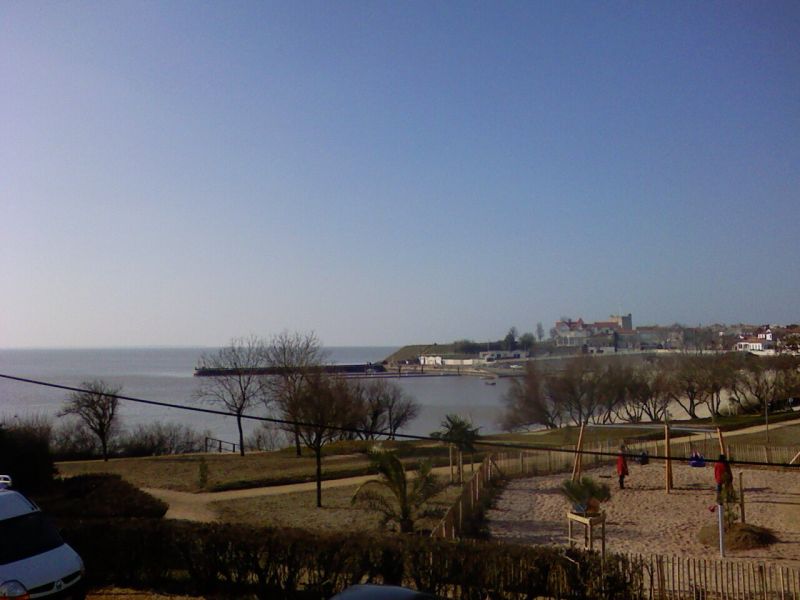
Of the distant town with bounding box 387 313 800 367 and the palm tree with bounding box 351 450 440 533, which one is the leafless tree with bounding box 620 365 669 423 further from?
the palm tree with bounding box 351 450 440 533

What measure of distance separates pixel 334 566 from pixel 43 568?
3730 millimetres

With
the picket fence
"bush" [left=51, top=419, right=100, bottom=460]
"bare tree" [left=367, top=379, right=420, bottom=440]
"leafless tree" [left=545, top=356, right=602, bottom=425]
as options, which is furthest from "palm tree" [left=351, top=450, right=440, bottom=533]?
"leafless tree" [left=545, top=356, right=602, bottom=425]

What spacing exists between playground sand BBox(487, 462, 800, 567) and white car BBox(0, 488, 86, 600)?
10.4 metres

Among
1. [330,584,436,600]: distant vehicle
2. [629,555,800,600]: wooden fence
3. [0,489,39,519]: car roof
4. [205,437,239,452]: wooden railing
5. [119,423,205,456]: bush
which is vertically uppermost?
[0,489,39,519]: car roof

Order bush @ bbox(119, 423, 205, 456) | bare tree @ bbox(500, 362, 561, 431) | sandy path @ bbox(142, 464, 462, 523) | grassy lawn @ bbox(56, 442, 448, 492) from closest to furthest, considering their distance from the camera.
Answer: sandy path @ bbox(142, 464, 462, 523) < grassy lawn @ bbox(56, 442, 448, 492) < bush @ bbox(119, 423, 205, 456) < bare tree @ bbox(500, 362, 561, 431)

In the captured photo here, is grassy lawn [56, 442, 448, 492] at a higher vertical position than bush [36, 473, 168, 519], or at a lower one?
lower

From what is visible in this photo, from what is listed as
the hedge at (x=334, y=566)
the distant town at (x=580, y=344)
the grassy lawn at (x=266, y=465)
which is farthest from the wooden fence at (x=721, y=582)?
the distant town at (x=580, y=344)

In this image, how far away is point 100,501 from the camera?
50.6ft

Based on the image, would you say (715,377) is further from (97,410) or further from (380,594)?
(380,594)

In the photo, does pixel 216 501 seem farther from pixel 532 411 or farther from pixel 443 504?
pixel 532 411

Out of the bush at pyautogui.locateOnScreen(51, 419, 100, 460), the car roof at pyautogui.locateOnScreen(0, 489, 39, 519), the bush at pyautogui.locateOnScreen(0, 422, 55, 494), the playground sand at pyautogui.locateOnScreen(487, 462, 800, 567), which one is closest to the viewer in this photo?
the car roof at pyautogui.locateOnScreen(0, 489, 39, 519)

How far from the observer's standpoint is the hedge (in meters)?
9.58

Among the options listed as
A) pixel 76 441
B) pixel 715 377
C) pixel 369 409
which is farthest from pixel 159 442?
pixel 715 377

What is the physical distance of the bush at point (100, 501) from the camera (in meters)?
14.7
